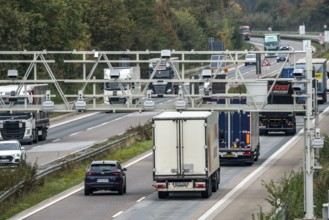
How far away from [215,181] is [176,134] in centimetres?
435

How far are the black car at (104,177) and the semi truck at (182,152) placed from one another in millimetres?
2274

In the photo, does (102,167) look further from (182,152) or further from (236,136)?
(236,136)

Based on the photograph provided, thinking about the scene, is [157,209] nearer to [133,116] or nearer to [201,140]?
[201,140]

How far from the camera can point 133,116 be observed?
11106 centimetres

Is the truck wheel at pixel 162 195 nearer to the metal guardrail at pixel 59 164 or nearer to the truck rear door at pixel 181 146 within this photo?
the truck rear door at pixel 181 146

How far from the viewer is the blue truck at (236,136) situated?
70.9 metres

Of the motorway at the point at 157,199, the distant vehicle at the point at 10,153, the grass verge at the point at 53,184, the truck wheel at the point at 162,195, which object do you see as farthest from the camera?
the distant vehicle at the point at 10,153

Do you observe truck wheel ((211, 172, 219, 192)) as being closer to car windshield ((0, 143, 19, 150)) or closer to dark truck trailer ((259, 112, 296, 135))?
car windshield ((0, 143, 19, 150))

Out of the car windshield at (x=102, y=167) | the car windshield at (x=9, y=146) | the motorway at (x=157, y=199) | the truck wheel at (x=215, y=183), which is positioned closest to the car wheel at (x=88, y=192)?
the motorway at (x=157, y=199)

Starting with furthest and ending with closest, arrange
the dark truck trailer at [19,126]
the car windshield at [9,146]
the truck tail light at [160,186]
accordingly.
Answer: the dark truck trailer at [19,126] < the car windshield at [9,146] < the truck tail light at [160,186]

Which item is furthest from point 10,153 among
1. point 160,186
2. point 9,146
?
point 160,186

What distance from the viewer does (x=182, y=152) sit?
187ft

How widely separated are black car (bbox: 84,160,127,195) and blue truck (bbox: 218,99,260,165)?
40.8 feet

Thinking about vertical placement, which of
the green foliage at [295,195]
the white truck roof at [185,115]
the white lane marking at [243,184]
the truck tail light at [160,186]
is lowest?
the white lane marking at [243,184]
